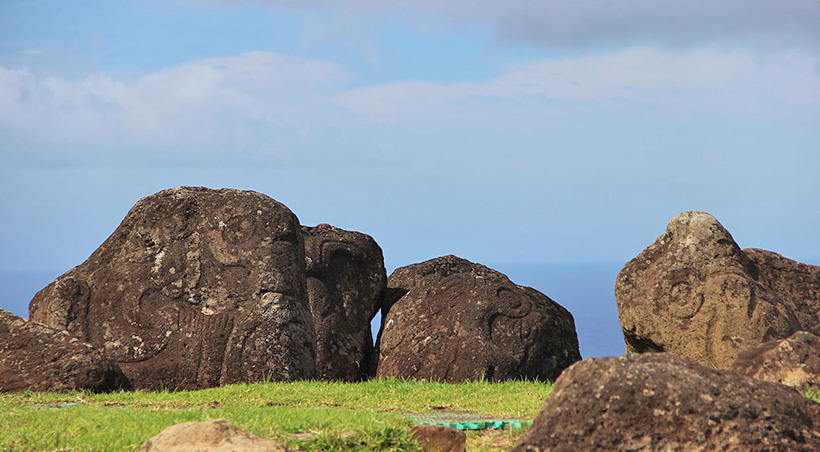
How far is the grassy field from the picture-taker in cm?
790

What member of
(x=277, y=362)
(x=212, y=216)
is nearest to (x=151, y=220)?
(x=212, y=216)

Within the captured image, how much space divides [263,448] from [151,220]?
8.12 m

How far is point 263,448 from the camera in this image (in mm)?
6395

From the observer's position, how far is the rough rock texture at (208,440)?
6355 millimetres

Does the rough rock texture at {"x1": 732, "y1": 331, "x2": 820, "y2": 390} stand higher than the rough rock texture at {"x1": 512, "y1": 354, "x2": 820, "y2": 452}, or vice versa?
the rough rock texture at {"x1": 732, "y1": 331, "x2": 820, "y2": 390}

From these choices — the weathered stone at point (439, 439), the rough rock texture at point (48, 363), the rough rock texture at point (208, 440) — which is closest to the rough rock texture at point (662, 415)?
the weathered stone at point (439, 439)

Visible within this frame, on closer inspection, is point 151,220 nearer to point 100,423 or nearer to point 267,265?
Result: point 267,265

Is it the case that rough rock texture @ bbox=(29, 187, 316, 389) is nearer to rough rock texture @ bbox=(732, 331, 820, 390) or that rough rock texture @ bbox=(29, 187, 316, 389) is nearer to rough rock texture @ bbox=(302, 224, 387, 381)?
rough rock texture @ bbox=(302, 224, 387, 381)

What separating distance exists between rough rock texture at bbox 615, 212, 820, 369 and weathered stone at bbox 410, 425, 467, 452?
27.9 ft

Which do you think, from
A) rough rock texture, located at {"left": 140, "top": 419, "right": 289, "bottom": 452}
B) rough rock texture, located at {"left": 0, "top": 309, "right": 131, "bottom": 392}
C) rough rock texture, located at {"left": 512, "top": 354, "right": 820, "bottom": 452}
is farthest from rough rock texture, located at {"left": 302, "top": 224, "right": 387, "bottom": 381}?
rough rock texture, located at {"left": 512, "top": 354, "right": 820, "bottom": 452}

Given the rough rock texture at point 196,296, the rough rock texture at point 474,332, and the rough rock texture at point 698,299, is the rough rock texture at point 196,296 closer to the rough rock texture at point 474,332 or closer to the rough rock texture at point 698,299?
the rough rock texture at point 474,332

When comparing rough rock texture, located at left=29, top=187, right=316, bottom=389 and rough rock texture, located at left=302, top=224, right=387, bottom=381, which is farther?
rough rock texture, located at left=302, top=224, right=387, bottom=381

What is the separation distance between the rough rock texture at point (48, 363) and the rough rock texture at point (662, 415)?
7.88 m

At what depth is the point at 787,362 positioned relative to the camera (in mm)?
9992
